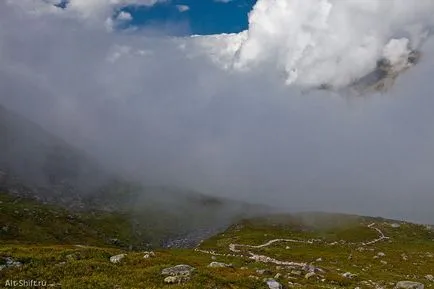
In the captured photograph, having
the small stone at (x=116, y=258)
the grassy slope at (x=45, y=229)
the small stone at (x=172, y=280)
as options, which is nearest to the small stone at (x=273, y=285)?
the small stone at (x=172, y=280)

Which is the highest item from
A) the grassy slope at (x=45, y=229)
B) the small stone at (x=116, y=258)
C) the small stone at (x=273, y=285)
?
the small stone at (x=116, y=258)

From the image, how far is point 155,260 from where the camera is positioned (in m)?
47.9

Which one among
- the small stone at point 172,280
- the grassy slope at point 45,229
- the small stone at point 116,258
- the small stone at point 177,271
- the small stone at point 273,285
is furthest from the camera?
the grassy slope at point 45,229

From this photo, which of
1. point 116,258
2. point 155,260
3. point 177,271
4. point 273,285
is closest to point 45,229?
point 155,260

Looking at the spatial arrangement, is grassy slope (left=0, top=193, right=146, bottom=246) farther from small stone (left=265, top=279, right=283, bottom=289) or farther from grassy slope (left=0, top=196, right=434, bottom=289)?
small stone (left=265, top=279, right=283, bottom=289)

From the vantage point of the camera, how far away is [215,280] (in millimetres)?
40000

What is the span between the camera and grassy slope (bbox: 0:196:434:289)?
37.8m

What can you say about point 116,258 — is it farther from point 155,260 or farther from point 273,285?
point 273,285

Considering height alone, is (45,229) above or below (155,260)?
below

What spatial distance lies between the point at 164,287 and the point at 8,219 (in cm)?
13407

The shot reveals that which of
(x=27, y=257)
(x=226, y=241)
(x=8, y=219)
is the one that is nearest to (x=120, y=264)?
(x=27, y=257)

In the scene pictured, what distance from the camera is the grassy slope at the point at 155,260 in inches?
1490

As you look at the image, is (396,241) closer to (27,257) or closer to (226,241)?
(226,241)

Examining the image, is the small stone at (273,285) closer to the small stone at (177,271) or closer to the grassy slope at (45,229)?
the small stone at (177,271)
